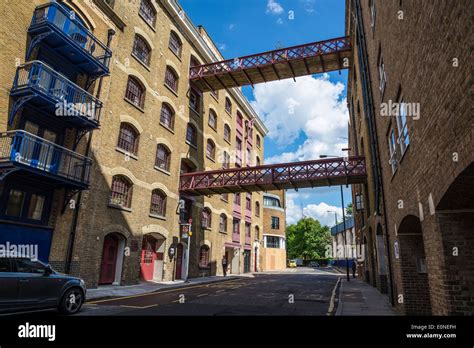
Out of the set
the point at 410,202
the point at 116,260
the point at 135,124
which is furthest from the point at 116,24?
the point at 410,202

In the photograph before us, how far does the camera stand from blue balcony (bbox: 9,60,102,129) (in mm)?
11688

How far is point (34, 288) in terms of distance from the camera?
7738 millimetres

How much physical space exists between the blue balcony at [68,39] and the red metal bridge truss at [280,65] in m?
10.5

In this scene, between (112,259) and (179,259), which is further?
(179,259)

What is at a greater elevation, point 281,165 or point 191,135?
point 191,135

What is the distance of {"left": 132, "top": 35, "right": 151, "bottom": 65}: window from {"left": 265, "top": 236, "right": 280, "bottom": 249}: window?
33259 mm

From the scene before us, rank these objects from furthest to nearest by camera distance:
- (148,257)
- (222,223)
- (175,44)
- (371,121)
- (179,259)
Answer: (222,223), (175,44), (179,259), (148,257), (371,121)

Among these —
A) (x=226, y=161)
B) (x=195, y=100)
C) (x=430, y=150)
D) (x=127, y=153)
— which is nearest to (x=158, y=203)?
(x=127, y=153)

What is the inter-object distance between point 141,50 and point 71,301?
16.3 meters

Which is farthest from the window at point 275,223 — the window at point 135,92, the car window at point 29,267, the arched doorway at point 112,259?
the car window at point 29,267

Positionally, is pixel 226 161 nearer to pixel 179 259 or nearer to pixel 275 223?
pixel 179 259

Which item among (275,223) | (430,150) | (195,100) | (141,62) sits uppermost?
(195,100)

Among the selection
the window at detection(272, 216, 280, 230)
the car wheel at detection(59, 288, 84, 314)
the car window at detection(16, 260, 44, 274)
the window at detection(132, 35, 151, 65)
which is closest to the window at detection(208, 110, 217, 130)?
the window at detection(132, 35, 151, 65)

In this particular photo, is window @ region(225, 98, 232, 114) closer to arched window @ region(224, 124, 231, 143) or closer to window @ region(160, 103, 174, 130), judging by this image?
arched window @ region(224, 124, 231, 143)
